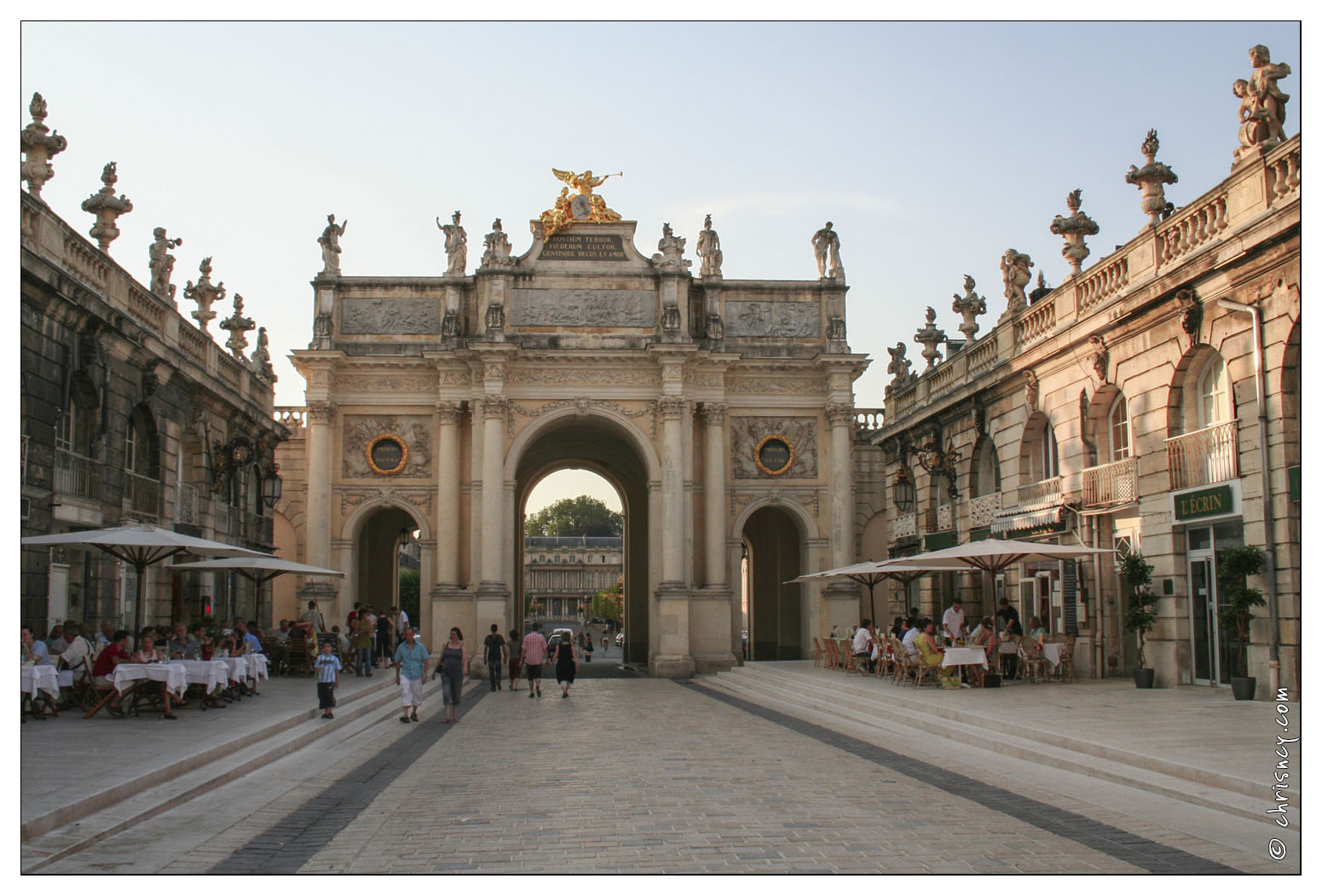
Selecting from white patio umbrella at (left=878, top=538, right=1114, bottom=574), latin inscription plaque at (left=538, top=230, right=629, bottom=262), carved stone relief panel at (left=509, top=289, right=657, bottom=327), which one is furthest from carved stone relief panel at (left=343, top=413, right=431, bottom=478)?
white patio umbrella at (left=878, top=538, right=1114, bottom=574)

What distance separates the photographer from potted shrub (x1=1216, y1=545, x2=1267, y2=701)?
16328mm

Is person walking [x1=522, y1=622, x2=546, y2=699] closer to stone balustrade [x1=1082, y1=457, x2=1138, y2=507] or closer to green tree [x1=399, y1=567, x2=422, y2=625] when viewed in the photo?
stone balustrade [x1=1082, y1=457, x2=1138, y2=507]

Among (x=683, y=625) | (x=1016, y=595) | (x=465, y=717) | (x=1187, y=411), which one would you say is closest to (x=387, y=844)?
(x=465, y=717)

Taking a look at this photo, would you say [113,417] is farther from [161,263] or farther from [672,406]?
[672,406]

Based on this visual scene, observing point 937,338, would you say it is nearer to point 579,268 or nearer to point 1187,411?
point 579,268

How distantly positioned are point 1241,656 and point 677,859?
40.3 ft

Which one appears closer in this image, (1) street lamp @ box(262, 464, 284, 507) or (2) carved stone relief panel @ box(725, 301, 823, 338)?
(1) street lamp @ box(262, 464, 284, 507)

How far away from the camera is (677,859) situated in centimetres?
805

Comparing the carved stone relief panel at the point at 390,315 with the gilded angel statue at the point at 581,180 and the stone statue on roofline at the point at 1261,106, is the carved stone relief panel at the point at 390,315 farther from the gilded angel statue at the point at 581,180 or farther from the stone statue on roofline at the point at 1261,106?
Answer: the stone statue on roofline at the point at 1261,106

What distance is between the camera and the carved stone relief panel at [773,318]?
37.8 metres

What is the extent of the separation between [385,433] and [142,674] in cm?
2067

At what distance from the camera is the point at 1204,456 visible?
18312 mm

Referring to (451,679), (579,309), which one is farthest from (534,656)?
(579,309)

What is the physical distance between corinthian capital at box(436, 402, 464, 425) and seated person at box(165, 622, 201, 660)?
15621mm
